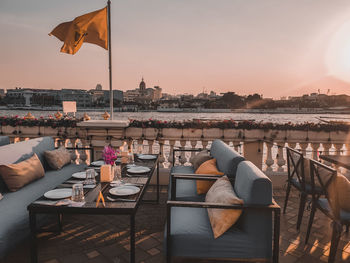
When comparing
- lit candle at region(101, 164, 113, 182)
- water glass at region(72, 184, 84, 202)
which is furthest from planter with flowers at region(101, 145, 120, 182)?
water glass at region(72, 184, 84, 202)

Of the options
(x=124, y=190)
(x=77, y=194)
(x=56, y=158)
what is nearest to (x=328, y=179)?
(x=124, y=190)

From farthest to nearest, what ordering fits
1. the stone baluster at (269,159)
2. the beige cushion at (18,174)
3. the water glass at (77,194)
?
1. the stone baluster at (269,159)
2. the beige cushion at (18,174)
3. the water glass at (77,194)

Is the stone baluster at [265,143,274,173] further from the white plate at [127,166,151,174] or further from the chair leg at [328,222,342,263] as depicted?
the white plate at [127,166,151,174]

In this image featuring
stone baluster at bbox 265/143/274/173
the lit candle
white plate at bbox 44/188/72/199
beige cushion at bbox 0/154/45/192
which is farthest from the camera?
stone baluster at bbox 265/143/274/173

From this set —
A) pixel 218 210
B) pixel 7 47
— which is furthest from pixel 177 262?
pixel 7 47

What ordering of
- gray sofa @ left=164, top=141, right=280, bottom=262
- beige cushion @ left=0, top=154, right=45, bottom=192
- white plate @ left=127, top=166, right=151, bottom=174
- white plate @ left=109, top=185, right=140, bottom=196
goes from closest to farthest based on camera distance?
1. gray sofa @ left=164, top=141, right=280, bottom=262
2. white plate @ left=109, top=185, right=140, bottom=196
3. beige cushion @ left=0, top=154, right=45, bottom=192
4. white plate @ left=127, top=166, right=151, bottom=174

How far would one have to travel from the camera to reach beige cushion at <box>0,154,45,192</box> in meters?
3.22

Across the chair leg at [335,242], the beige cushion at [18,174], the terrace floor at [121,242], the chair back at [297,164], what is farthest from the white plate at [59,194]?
the chair back at [297,164]

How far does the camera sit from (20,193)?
3.19 meters

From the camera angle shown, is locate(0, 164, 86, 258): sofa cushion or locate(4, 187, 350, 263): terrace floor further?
locate(4, 187, 350, 263): terrace floor

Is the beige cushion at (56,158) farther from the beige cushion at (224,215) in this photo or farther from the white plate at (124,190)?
the beige cushion at (224,215)

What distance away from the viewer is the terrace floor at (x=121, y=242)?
2.81 meters

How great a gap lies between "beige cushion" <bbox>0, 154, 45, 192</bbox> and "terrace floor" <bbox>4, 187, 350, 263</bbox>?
746 mm

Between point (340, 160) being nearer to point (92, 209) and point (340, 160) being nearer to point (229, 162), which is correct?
point (229, 162)
